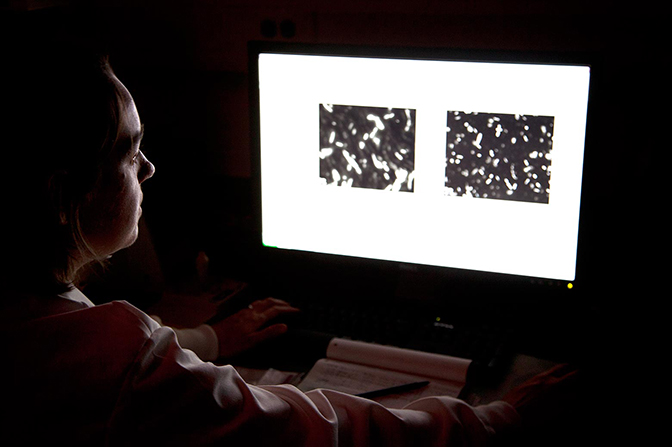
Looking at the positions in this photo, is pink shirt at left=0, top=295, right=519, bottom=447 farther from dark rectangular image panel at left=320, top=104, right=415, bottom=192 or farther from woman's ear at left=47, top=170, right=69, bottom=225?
dark rectangular image panel at left=320, top=104, right=415, bottom=192

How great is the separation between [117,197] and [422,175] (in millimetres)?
546

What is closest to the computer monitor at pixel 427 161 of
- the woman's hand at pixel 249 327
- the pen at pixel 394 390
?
the woman's hand at pixel 249 327

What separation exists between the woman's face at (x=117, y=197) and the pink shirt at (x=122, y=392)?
0.27 feet

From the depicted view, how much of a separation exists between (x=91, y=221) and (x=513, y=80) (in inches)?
26.5

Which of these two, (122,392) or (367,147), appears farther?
(367,147)

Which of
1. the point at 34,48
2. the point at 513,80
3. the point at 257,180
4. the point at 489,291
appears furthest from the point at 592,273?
the point at 34,48

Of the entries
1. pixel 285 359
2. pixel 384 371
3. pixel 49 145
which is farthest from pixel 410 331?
pixel 49 145

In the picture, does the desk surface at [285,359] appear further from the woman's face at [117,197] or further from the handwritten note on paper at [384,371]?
the woman's face at [117,197]

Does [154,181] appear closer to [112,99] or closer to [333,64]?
[333,64]

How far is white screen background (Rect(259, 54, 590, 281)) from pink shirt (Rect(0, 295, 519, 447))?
474 millimetres

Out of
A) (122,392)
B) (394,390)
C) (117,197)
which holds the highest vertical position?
(117,197)

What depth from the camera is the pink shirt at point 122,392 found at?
583mm

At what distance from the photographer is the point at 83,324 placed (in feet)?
2.06

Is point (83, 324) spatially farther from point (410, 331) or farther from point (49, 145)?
point (410, 331)
